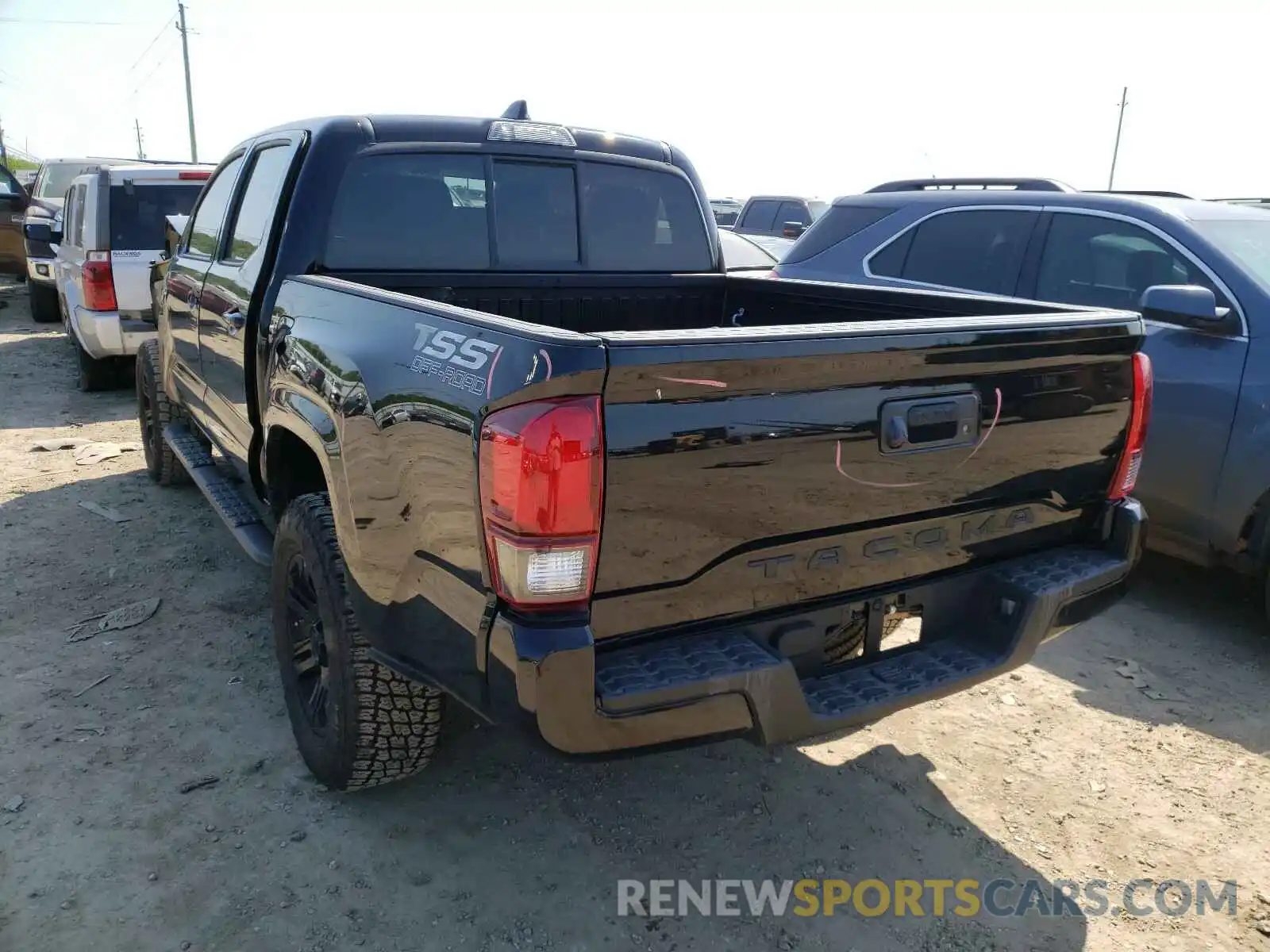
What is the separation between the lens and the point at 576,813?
298cm

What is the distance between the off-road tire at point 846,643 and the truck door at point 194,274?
3.30 meters

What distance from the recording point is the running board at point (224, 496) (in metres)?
3.63

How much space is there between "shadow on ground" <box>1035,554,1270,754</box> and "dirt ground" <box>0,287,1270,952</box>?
0.06 feet

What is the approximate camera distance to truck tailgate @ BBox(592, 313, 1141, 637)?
2014mm

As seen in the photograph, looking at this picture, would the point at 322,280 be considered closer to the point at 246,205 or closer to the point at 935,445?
the point at 246,205

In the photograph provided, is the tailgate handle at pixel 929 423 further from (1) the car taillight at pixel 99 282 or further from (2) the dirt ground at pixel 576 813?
(1) the car taillight at pixel 99 282

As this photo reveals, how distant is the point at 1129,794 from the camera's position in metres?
3.15

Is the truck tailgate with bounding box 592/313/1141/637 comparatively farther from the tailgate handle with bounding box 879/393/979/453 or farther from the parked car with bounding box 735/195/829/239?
the parked car with bounding box 735/195/829/239

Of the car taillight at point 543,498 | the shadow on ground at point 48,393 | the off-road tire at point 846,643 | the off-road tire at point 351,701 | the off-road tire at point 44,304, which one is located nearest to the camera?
the car taillight at point 543,498

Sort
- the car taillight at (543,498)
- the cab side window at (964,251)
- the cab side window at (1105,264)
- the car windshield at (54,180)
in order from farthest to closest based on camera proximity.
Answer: the car windshield at (54,180)
the cab side window at (964,251)
the cab side window at (1105,264)
the car taillight at (543,498)

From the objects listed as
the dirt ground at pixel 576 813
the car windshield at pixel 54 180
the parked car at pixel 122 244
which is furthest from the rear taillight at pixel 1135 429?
the car windshield at pixel 54 180

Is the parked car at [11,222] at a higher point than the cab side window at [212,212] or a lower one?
lower

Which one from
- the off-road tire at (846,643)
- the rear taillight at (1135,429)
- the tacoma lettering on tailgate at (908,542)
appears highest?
the rear taillight at (1135,429)

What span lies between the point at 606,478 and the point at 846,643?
978 millimetres
